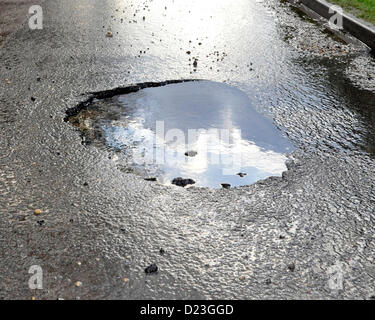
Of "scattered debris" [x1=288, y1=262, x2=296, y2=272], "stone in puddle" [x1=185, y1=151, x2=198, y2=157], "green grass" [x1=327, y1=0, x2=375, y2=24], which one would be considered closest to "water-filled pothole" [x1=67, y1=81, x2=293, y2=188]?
"stone in puddle" [x1=185, y1=151, x2=198, y2=157]

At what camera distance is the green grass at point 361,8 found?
8.69 metres

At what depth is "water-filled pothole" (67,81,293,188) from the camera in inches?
173

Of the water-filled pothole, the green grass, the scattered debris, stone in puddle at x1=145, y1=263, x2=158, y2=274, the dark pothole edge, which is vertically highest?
the green grass

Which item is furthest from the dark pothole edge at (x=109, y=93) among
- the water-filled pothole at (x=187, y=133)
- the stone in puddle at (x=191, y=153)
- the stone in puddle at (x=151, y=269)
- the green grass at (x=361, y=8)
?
the green grass at (x=361, y=8)

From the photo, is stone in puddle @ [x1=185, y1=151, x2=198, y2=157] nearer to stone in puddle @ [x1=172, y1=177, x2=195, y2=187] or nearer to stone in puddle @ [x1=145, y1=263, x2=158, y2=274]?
stone in puddle @ [x1=172, y1=177, x2=195, y2=187]

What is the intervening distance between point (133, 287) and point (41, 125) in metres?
2.58

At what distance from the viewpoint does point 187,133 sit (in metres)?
5.01

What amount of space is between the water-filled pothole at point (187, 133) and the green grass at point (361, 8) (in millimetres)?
4014

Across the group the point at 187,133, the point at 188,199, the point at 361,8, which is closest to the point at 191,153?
the point at 187,133

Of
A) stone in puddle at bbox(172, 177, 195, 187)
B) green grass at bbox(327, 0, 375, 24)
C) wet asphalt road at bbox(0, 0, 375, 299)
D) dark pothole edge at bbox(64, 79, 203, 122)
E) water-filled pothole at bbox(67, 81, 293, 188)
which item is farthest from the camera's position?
green grass at bbox(327, 0, 375, 24)

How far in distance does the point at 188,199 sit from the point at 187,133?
1.20m

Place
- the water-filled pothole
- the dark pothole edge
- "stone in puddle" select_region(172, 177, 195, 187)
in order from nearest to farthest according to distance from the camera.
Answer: "stone in puddle" select_region(172, 177, 195, 187) < the water-filled pothole < the dark pothole edge

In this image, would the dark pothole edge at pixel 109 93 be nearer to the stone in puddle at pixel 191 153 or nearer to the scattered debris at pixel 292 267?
the stone in puddle at pixel 191 153

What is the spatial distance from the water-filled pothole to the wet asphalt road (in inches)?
6.6
